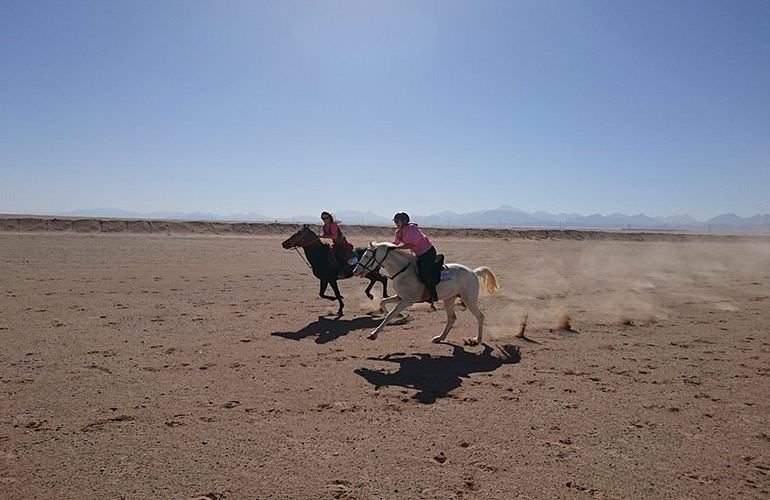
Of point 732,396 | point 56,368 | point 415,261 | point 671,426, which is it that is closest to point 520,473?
point 671,426

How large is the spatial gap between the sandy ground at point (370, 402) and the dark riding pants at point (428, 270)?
1153 millimetres

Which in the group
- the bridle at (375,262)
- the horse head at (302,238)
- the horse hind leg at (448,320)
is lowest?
the horse hind leg at (448,320)

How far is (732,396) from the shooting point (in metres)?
7.42

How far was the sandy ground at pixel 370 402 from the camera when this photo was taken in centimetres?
500

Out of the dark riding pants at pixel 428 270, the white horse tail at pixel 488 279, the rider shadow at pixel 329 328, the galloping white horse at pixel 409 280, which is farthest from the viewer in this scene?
the white horse tail at pixel 488 279

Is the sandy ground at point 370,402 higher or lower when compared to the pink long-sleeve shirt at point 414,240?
lower

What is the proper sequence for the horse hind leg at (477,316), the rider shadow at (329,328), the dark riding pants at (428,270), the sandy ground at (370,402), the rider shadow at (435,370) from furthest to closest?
the rider shadow at (329,328) < the horse hind leg at (477,316) < the dark riding pants at (428,270) < the rider shadow at (435,370) < the sandy ground at (370,402)

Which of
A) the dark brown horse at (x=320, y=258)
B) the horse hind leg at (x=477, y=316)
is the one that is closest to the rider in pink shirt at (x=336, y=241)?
the dark brown horse at (x=320, y=258)

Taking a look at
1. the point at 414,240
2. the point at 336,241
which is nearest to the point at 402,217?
the point at 414,240

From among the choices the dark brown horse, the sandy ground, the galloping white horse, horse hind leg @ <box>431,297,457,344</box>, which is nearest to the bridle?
the galloping white horse

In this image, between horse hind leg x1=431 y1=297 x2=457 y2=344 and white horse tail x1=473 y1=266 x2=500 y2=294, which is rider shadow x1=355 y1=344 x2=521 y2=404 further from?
white horse tail x1=473 y1=266 x2=500 y2=294

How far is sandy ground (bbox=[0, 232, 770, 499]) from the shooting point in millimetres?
5000

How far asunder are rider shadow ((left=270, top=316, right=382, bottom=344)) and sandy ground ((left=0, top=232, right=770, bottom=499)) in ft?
0.31

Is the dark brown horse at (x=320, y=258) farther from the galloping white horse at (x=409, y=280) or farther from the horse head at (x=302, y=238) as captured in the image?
the galloping white horse at (x=409, y=280)
